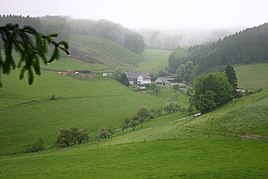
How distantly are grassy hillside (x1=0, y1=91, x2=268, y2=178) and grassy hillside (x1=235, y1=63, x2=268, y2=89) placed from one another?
71.7 meters

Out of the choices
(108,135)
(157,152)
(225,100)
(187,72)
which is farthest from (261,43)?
(157,152)

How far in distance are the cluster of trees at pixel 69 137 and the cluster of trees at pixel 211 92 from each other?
33.3 metres

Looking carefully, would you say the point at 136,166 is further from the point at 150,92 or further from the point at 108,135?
the point at 150,92

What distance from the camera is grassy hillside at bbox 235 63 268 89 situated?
130 metres

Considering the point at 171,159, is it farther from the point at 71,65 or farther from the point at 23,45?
the point at 71,65

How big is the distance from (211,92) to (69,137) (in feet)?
132

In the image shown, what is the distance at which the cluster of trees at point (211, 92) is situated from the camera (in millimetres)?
81812

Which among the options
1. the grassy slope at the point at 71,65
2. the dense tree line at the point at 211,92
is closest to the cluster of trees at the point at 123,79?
the grassy slope at the point at 71,65

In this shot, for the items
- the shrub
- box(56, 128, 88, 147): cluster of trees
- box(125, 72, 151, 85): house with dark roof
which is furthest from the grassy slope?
the shrub

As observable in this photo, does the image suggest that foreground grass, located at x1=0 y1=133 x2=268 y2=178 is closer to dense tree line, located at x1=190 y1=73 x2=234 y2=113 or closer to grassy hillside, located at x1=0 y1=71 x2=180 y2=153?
grassy hillside, located at x1=0 y1=71 x2=180 y2=153

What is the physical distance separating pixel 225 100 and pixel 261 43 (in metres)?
102

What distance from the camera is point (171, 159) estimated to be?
147 ft

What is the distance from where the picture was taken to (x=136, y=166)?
42438 millimetres

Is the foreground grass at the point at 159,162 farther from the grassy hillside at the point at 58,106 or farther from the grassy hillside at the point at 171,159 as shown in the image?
the grassy hillside at the point at 58,106
